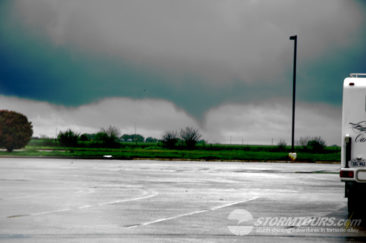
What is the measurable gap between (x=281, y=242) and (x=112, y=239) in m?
2.74

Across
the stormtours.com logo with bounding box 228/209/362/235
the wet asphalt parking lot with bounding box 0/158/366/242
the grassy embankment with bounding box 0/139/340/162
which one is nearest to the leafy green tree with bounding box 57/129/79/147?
the grassy embankment with bounding box 0/139/340/162

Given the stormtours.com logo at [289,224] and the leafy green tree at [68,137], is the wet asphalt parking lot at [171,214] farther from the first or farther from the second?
the leafy green tree at [68,137]

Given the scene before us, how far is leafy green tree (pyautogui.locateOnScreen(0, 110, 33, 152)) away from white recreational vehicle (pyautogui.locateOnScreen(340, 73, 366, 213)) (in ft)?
168

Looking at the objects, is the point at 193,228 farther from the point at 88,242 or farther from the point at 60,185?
the point at 60,185

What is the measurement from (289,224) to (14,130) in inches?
2064

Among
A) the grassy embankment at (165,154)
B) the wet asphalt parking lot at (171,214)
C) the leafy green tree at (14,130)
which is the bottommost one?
the wet asphalt parking lot at (171,214)

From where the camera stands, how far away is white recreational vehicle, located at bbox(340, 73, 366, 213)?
34.1 ft

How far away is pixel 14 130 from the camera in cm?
5644

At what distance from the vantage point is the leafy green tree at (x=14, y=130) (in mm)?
55688

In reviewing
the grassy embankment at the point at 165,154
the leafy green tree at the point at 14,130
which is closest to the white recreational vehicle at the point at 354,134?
the grassy embankment at the point at 165,154

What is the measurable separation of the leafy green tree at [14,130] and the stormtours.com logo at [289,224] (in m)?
50.5

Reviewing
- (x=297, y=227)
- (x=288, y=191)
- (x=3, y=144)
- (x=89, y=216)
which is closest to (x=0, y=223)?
(x=89, y=216)

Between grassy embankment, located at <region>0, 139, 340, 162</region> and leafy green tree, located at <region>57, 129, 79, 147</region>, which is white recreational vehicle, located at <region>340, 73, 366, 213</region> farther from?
leafy green tree, located at <region>57, 129, 79, 147</region>

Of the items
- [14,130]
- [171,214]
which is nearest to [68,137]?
[14,130]
